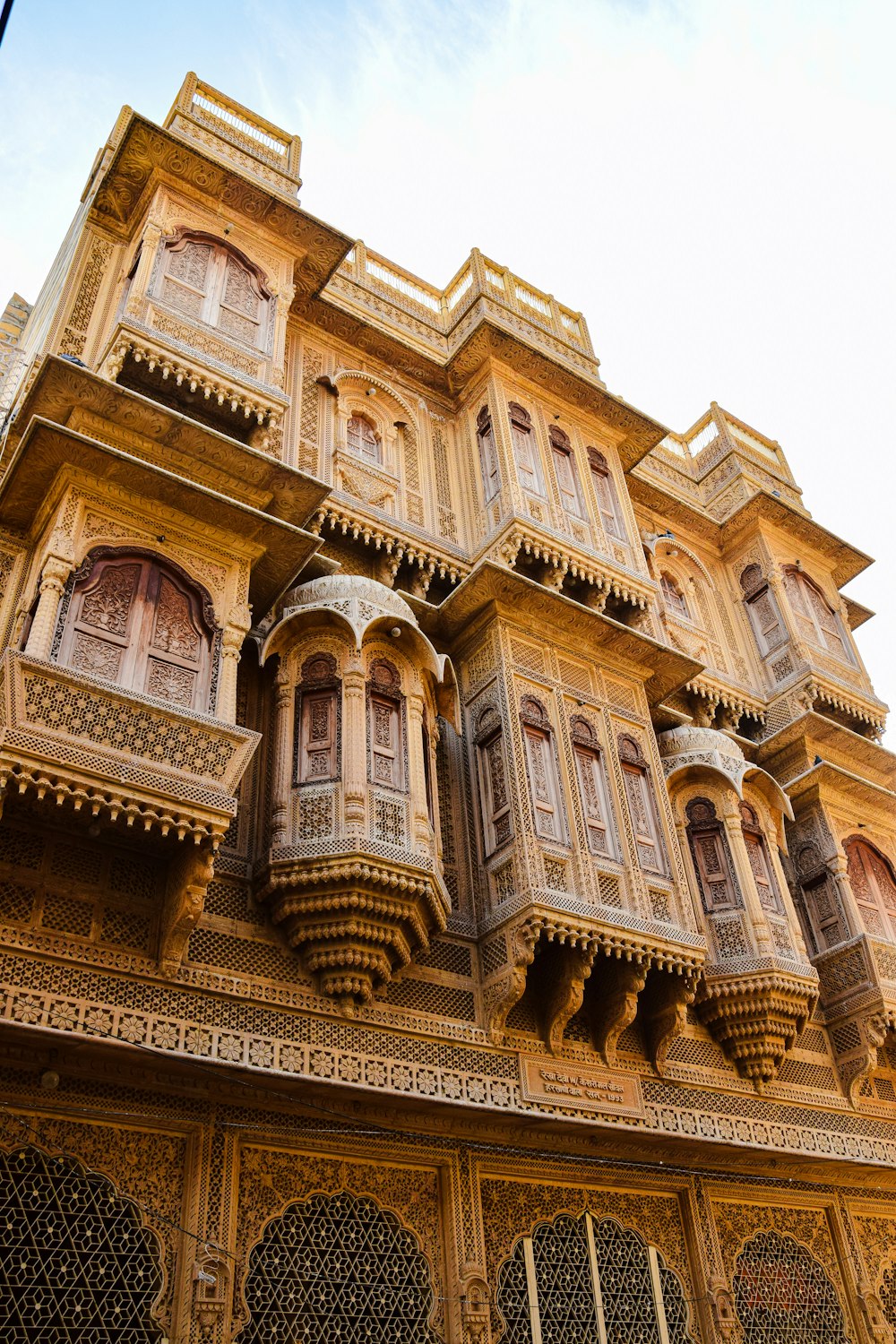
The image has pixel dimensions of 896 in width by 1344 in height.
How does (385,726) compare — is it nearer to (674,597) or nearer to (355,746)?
(355,746)

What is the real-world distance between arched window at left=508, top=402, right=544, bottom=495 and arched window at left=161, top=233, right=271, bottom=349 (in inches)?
137

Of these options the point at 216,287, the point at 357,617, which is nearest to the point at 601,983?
the point at 357,617

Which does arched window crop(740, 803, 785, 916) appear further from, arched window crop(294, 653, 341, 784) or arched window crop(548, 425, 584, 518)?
arched window crop(294, 653, 341, 784)

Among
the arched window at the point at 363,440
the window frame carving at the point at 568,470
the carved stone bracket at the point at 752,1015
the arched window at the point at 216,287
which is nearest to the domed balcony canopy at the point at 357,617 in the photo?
the arched window at the point at 363,440

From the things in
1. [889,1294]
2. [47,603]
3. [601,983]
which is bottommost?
[889,1294]

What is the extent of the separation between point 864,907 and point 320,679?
7.61 metres

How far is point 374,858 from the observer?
27.5 feet

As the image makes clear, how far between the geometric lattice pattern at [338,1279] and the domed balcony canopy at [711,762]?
595cm

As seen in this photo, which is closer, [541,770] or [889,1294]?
[541,770]

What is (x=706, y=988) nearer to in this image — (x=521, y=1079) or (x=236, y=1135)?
(x=521, y=1079)

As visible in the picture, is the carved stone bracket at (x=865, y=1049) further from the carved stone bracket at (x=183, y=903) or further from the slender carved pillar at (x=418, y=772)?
the carved stone bracket at (x=183, y=903)

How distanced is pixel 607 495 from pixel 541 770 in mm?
4976

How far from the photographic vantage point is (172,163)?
438 inches

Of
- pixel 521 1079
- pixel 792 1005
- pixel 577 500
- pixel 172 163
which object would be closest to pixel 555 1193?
pixel 521 1079
